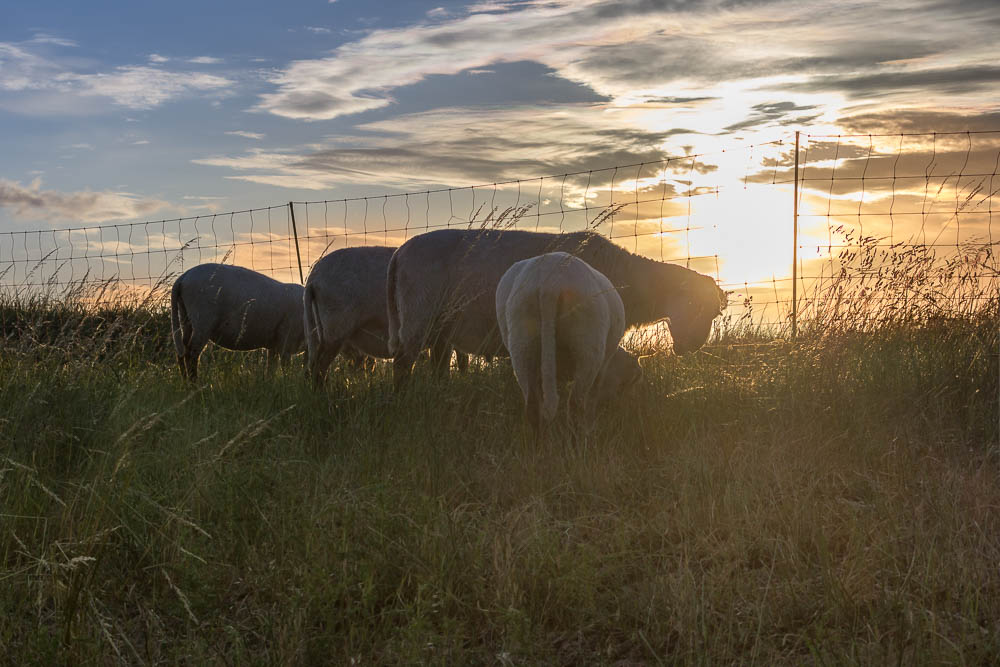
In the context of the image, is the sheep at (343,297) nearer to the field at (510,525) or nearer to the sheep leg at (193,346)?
the sheep leg at (193,346)

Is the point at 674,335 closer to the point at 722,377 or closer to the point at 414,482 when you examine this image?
the point at 722,377

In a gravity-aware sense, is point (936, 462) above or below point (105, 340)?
below

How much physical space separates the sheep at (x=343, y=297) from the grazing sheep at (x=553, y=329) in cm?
296

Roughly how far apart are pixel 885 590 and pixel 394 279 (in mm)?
4726

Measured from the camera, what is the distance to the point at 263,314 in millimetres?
9328

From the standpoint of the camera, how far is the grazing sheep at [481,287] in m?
6.59

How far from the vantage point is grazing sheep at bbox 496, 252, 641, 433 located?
4.69 metres

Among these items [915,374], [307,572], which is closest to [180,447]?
[307,572]


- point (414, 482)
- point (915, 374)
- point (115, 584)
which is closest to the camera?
point (115, 584)

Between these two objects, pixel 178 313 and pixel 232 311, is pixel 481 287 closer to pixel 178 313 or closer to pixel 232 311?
pixel 232 311

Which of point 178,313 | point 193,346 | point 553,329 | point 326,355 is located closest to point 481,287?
point 553,329

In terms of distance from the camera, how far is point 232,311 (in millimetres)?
9141

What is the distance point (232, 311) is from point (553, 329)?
5487mm

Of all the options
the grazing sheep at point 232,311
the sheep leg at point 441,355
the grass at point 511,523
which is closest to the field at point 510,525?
the grass at point 511,523
